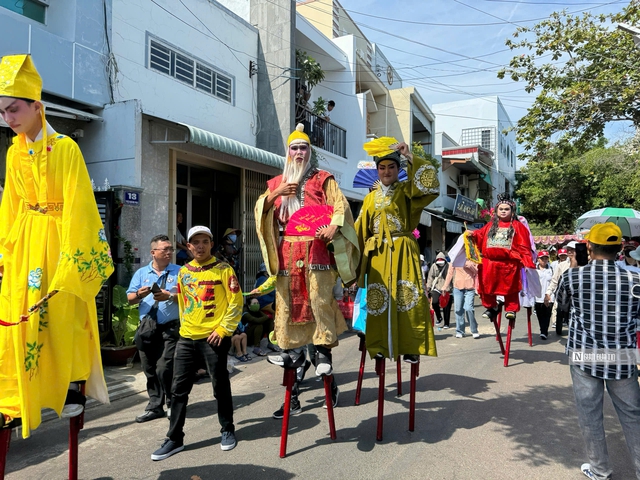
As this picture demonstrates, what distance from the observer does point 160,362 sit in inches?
164

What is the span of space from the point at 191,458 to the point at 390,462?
4.68 ft

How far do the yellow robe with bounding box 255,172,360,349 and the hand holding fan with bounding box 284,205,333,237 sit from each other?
0.07 metres

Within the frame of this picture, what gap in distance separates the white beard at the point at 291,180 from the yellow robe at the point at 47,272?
1.44 metres

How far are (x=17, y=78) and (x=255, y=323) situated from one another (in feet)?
17.6

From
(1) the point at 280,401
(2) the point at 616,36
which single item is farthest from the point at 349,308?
(2) the point at 616,36

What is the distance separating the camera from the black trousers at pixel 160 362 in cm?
414

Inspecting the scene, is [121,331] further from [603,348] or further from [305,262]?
[603,348]

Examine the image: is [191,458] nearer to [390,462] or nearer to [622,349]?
[390,462]

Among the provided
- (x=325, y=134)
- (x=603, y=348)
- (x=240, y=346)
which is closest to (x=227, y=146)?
(x=240, y=346)

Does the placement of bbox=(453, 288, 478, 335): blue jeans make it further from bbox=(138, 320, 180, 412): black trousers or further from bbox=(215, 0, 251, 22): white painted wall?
bbox=(215, 0, 251, 22): white painted wall

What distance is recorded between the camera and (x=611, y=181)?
2198cm

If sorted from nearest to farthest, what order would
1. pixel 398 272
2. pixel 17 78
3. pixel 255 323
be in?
pixel 17 78
pixel 398 272
pixel 255 323

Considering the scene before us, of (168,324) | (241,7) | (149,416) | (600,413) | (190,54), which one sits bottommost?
(149,416)

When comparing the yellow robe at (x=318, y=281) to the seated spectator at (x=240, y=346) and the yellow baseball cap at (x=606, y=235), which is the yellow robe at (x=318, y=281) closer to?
the yellow baseball cap at (x=606, y=235)
